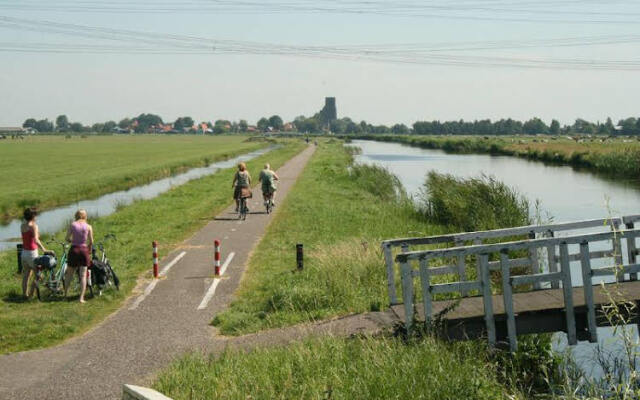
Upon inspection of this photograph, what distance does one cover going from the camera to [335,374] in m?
8.26

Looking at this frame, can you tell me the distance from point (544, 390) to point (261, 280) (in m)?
6.48

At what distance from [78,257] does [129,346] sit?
3.27 metres

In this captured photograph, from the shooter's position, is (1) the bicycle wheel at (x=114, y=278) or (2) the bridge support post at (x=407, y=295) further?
(1) the bicycle wheel at (x=114, y=278)

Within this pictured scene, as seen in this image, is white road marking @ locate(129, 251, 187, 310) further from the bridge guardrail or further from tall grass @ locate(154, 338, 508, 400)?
the bridge guardrail

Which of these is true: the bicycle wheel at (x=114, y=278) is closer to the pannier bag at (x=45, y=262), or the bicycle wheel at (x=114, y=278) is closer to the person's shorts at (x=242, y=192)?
the pannier bag at (x=45, y=262)

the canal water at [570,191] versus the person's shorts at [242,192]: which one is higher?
the person's shorts at [242,192]

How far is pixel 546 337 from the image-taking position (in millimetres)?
11516

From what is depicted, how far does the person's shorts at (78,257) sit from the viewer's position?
508 inches

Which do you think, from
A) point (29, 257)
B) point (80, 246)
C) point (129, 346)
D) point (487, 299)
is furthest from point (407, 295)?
point (29, 257)

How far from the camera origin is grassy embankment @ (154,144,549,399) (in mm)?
8062

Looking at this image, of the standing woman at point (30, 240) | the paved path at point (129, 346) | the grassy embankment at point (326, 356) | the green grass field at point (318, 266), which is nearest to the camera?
the grassy embankment at point (326, 356)

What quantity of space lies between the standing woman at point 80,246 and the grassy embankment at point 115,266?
612mm

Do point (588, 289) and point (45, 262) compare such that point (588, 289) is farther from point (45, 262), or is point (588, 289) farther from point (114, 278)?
point (45, 262)

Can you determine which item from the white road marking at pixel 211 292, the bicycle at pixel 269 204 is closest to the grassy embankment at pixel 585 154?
the bicycle at pixel 269 204
